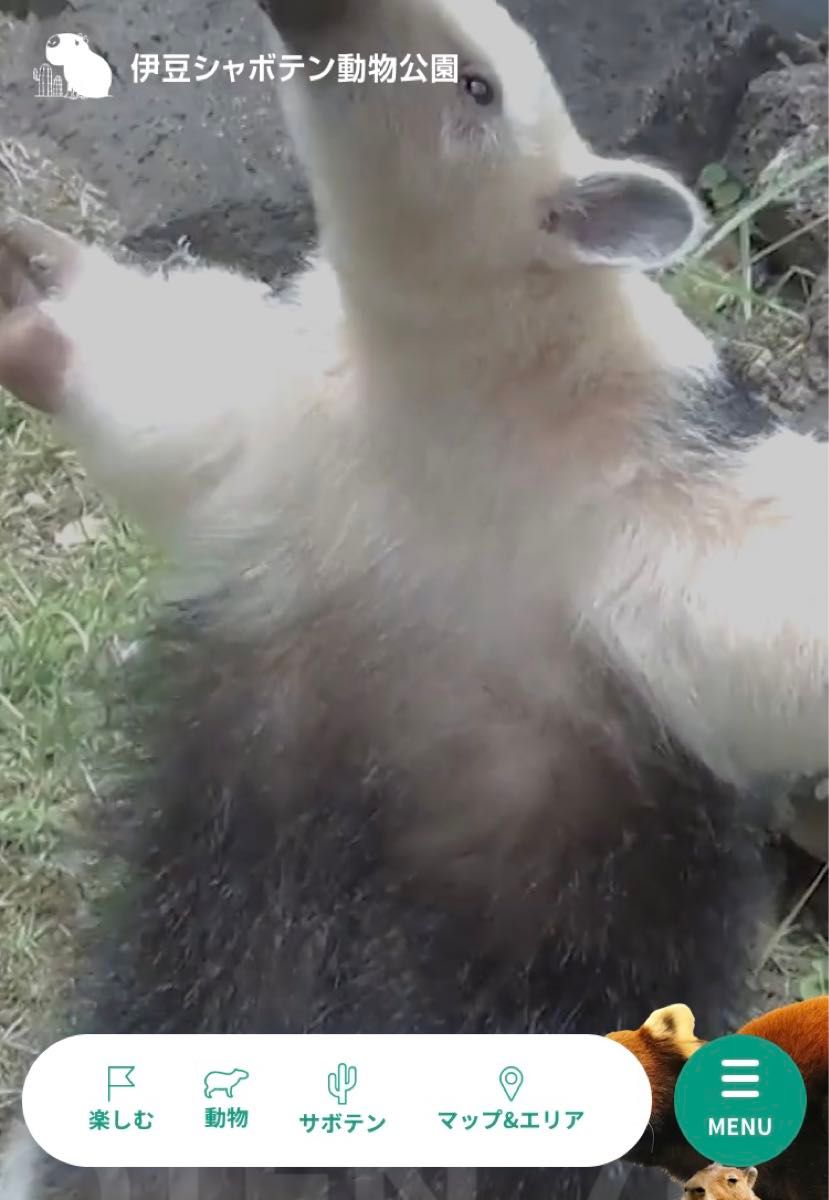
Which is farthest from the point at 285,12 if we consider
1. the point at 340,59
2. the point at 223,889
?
the point at 223,889

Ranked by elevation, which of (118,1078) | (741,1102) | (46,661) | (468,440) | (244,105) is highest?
(244,105)

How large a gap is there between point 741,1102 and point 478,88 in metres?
1.04

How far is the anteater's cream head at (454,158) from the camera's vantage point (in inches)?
45.6

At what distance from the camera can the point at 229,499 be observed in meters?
1.24

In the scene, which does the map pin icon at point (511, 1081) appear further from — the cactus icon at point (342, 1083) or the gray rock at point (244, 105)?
the gray rock at point (244, 105)

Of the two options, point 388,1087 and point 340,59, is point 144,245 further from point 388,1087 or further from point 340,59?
point 388,1087

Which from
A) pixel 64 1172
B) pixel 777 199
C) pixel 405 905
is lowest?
pixel 64 1172

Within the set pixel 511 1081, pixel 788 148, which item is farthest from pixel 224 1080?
pixel 788 148

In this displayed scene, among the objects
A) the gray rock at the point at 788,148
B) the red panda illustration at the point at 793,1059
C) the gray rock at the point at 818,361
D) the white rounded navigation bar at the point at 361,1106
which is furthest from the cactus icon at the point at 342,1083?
the gray rock at the point at 788,148

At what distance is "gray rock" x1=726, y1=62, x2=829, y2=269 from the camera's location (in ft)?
3.82

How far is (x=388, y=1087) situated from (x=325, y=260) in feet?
2.73

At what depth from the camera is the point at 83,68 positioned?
115cm

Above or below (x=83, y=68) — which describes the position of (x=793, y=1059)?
below

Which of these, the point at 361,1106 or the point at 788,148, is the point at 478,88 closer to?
the point at 788,148
